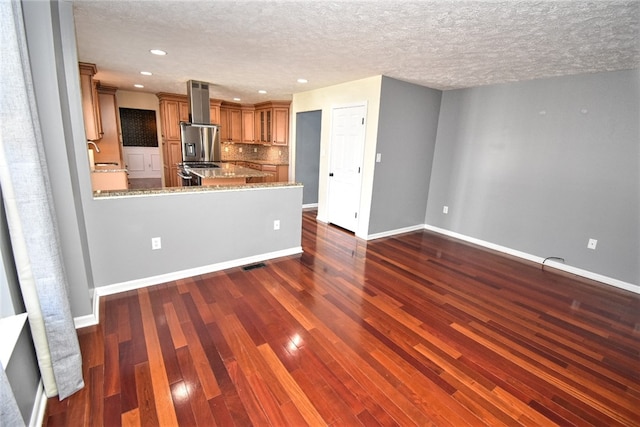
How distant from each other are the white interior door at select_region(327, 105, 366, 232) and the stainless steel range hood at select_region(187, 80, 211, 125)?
2.14 meters

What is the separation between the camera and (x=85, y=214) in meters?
2.35

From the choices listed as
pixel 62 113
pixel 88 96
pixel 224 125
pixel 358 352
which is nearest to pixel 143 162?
pixel 224 125

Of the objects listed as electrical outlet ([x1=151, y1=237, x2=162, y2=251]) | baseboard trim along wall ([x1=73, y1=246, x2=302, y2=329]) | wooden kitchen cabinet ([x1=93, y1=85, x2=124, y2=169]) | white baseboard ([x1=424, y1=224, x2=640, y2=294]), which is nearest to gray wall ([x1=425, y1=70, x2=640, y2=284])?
white baseboard ([x1=424, y1=224, x2=640, y2=294])

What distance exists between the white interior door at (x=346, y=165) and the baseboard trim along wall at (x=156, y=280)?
57.9 inches

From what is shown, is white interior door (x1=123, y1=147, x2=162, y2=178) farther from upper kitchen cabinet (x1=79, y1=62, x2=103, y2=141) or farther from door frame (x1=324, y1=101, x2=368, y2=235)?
door frame (x1=324, y1=101, x2=368, y2=235)

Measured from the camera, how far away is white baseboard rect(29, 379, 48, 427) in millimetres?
1362

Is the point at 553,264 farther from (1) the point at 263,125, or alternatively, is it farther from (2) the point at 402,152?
(1) the point at 263,125

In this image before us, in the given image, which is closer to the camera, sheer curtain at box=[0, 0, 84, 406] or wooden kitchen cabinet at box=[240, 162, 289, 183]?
sheer curtain at box=[0, 0, 84, 406]

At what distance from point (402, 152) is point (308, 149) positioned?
217cm

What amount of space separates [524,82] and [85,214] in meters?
5.04

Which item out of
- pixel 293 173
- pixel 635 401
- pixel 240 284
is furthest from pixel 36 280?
pixel 293 173

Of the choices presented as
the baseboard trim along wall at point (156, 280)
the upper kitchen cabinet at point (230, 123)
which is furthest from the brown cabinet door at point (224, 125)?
the baseboard trim along wall at point (156, 280)

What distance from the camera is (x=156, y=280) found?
9.13 ft

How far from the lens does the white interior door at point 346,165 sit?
14.2 feet
